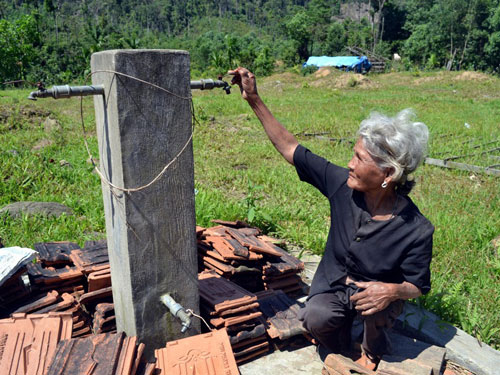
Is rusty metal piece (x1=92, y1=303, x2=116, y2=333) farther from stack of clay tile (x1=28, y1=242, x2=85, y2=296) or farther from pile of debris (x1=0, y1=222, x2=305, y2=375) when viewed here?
stack of clay tile (x1=28, y1=242, x2=85, y2=296)

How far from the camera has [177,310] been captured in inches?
86.4

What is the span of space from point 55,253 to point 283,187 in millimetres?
3460

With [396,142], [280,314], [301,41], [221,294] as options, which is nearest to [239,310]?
[221,294]

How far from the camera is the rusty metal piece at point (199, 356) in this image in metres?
2.11

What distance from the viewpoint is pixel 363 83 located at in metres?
24.5

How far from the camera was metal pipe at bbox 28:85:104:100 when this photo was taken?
6.15ft

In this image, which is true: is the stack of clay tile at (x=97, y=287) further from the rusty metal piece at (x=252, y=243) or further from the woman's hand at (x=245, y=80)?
the woman's hand at (x=245, y=80)

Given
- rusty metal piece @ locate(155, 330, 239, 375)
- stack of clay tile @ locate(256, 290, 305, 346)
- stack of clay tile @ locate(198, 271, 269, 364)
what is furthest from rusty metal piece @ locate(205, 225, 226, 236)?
rusty metal piece @ locate(155, 330, 239, 375)

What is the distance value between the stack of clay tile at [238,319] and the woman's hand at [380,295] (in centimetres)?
66

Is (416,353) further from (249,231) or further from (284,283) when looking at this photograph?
(249,231)

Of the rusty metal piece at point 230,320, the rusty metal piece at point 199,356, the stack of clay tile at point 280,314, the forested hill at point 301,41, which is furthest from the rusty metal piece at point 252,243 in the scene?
the forested hill at point 301,41

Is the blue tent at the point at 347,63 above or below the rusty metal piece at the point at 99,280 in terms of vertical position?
above

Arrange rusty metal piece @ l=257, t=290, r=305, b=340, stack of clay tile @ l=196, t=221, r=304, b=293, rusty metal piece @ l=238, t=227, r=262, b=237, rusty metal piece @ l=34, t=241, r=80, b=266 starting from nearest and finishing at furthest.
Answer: rusty metal piece @ l=257, t=290, r=305, b=340 → rusty metal piece @ l=34, t=241, r=80, b=266 → stack of clay tile @ l=196, t=221, r=304, b=293 → rusty metal piece @ l=238, t=227, r=262, b=237

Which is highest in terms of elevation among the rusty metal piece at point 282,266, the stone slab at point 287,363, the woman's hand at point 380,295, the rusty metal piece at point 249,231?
the woman's hand at point 380,295
